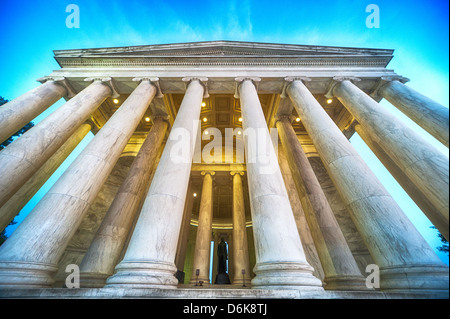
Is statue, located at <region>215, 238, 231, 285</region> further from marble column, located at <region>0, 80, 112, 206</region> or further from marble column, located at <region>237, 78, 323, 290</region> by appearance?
marble column, located at <region>0, 80, 112, 206</region>

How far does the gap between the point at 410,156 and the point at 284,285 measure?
11427 millimetres

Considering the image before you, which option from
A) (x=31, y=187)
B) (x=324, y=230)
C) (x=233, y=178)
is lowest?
(x=324, y=230)

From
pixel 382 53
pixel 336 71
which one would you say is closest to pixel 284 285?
pixel 336 71

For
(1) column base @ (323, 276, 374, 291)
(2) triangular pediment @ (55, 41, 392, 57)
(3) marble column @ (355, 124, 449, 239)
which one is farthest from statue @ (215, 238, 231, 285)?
(2) triangular pediment @ (55, 41, 392, 57)

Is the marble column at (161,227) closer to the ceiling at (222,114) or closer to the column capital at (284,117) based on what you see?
the ceiling at (222,114)

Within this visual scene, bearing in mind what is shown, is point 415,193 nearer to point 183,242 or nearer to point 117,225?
point 117,225

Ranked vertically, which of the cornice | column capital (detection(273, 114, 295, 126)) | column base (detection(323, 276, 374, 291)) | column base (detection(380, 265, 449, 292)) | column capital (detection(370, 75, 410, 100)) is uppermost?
the cornice

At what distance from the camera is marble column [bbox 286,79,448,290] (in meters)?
8.30

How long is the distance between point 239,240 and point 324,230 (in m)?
11.9

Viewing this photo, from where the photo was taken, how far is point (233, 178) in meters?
32.7

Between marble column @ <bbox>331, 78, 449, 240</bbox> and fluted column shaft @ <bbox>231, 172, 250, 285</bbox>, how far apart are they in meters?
18.2

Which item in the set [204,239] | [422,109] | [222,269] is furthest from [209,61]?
[222,269]

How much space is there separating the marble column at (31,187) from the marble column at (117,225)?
835 cm
